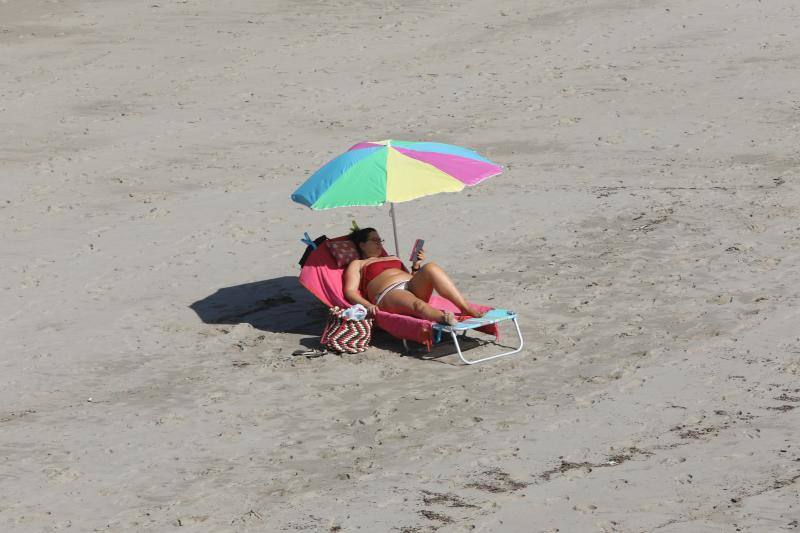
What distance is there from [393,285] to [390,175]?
2.94 feet

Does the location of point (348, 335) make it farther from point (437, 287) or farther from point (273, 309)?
point (273, 309)

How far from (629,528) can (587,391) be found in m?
2.22

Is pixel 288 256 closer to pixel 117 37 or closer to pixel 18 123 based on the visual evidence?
pixel 18 123

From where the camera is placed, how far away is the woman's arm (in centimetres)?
1067

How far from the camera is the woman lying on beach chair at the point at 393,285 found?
34.1 feet

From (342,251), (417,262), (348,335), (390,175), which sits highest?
(390,175)

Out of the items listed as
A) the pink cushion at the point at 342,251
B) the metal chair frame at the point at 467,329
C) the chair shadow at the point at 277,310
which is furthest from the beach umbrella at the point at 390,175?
the chair shadow at the point at 277,310

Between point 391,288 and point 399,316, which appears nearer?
point 399,316

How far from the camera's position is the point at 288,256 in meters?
12.9

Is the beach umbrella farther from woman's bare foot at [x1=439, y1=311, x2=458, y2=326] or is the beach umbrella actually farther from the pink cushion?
woman's bare foot at [x1=439, y1=311, x2=458, y2=326]

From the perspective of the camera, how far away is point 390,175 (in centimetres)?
1043

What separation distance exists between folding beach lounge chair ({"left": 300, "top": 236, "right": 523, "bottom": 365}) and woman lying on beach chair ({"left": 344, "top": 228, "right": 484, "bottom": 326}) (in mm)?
92

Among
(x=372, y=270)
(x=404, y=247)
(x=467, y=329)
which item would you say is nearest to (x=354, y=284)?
(x=372, y=270)

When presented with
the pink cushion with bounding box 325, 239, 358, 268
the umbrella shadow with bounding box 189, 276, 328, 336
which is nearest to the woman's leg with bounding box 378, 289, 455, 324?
the pink cushion with bounding box 325, 239, 358, 268
